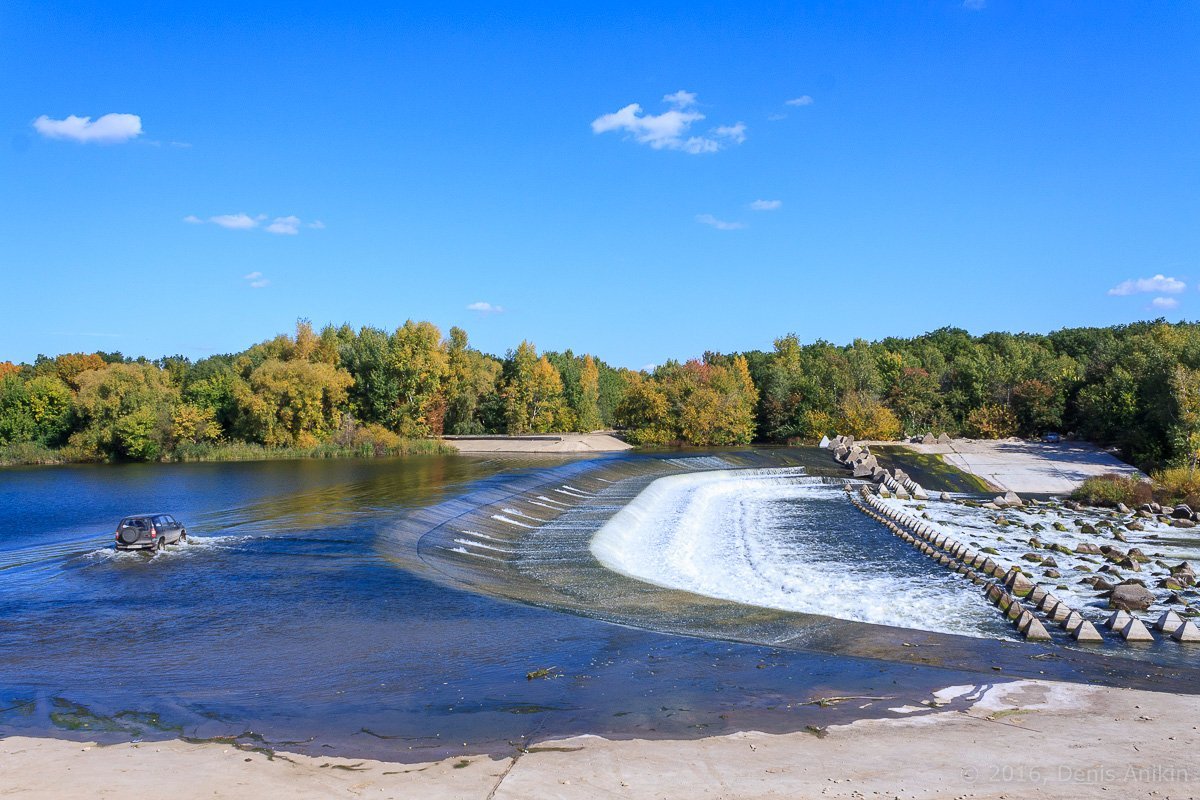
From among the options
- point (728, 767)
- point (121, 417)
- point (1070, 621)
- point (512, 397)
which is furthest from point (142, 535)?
point (512, 397)

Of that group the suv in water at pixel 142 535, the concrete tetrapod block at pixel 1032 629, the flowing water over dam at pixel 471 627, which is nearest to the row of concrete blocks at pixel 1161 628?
the concrete tetrapod block at pixel 1032 629

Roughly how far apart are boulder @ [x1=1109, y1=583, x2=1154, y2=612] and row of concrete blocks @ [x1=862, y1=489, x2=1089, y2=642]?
1471mm

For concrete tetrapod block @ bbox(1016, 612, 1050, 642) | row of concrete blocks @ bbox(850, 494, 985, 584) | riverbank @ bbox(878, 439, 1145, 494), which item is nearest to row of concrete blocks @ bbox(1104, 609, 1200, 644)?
concrete tetrapod block @ bbox(1016, 612, 1050, 642)

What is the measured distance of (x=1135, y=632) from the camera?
43.3 feet

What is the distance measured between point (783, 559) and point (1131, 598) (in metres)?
7.48

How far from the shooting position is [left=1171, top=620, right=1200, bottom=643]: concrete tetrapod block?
43.0 ft

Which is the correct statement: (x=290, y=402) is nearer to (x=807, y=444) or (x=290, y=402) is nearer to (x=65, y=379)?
(x=65, y=379)

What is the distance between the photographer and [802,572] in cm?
1861

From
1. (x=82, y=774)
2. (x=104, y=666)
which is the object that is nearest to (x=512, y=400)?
(x=104, y=666)

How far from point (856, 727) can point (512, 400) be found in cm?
5951

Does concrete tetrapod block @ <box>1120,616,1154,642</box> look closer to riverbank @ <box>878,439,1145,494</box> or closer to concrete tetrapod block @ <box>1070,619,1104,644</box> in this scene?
concrete tetrapod block @ <box>1070,619,1104,644</box>

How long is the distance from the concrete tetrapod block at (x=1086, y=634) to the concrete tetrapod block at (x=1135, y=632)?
37 cm

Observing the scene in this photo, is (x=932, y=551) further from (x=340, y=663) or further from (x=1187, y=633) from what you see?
(x=340, y=663)

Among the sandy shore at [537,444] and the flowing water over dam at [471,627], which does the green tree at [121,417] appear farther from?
the flowing water over dam at [471,627]
